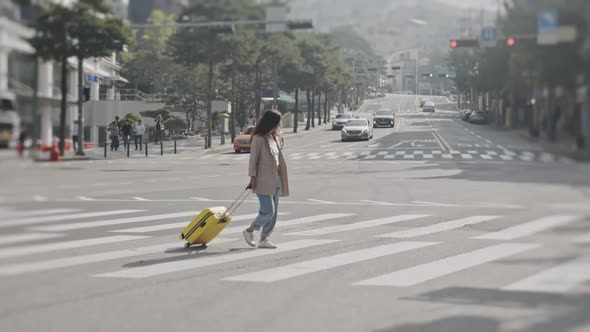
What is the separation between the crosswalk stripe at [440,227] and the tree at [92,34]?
9421mm

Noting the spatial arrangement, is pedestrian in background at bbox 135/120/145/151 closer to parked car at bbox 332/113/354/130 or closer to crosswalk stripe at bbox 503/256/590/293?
crosswalk stripe at bbox 503/256/590/293

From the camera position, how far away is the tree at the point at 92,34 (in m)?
1.89

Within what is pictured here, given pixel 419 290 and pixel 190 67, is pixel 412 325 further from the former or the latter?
pixel 190 67

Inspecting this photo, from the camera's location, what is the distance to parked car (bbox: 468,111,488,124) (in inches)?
134

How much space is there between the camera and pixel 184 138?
3.37 metres

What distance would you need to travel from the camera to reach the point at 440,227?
11.9 meters

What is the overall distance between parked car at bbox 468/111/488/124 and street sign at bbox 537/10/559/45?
1.17 metres

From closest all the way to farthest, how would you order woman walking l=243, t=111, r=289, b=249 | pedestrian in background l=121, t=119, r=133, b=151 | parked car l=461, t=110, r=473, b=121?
pedestrian in background l=121, t=119, r=133, b=151 → parked car l=461, t=110, r=473, b=121 → woman walking l=243, t=111, r=289, b=249

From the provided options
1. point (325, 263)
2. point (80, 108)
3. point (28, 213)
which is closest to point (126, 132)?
point (80, 108)

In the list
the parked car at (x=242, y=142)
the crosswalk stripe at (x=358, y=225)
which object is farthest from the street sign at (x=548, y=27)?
the crosswalk stripe at (x=358, y=225)

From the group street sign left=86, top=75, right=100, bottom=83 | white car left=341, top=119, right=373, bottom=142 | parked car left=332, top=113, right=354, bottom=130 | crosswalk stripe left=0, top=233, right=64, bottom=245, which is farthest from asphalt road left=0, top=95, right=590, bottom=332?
white car left=341, top=119, right=373, bottom=142

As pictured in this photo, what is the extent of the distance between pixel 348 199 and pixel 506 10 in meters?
14.7

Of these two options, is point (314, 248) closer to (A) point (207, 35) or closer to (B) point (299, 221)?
(B) point (299, 221)

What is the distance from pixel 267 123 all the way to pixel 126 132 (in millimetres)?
6375
